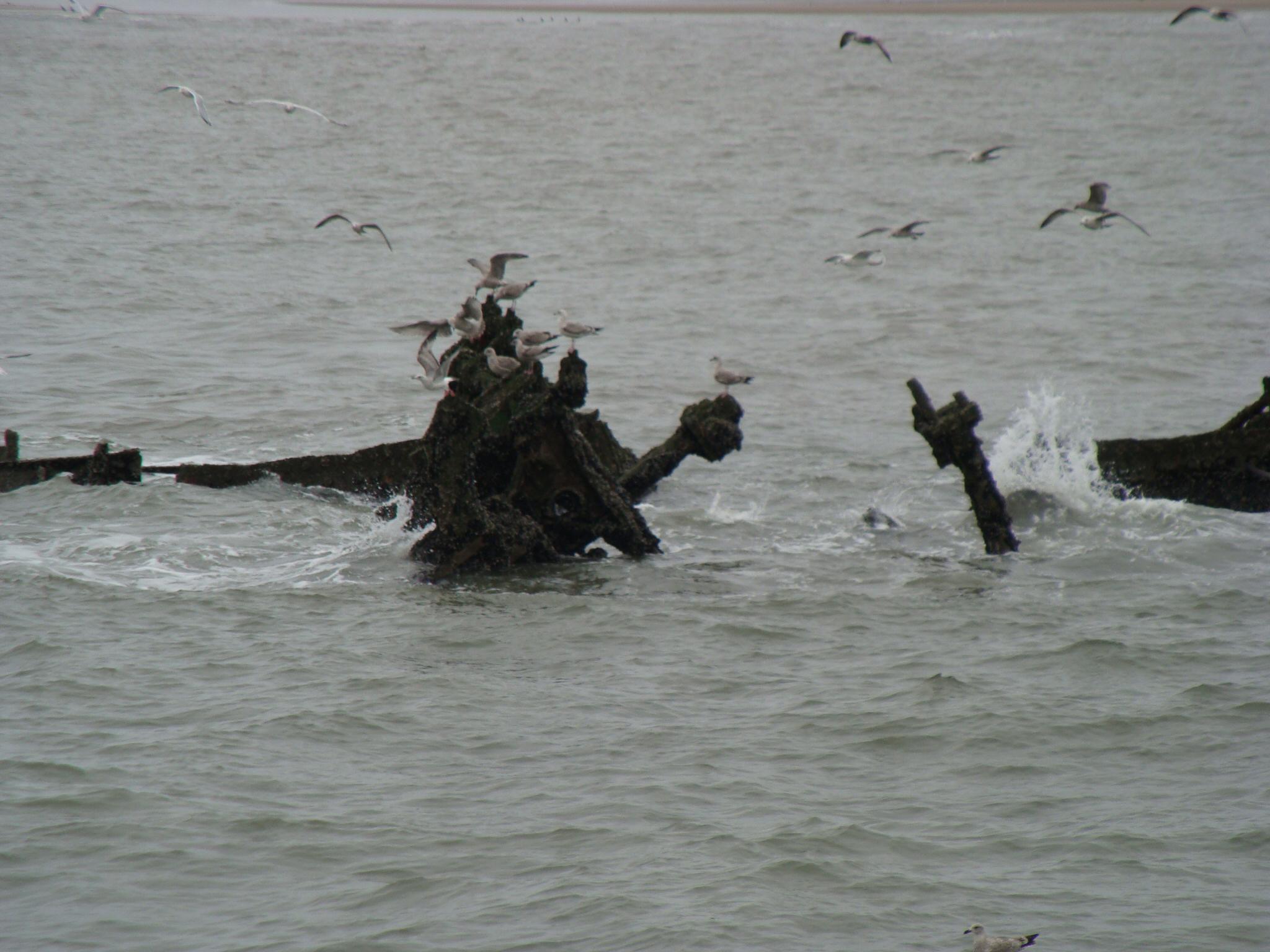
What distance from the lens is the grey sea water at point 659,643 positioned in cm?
876

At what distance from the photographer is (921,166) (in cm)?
5725

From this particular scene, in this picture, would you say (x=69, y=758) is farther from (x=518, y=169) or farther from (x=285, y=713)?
(x=518, y=169)

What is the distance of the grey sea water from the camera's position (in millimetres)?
8758

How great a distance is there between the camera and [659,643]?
511 inches

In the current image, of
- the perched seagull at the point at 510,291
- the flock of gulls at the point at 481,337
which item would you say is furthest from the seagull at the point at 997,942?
the perched seagull at the point at 510,291

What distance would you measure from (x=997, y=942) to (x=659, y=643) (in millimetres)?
5500

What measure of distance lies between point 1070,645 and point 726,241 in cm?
3100

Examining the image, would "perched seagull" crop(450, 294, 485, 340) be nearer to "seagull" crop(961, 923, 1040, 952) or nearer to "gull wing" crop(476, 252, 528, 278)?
"gull wing" crop(476, 252, 528, 278)

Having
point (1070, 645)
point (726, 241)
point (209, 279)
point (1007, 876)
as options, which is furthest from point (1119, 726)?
point (726, 241)

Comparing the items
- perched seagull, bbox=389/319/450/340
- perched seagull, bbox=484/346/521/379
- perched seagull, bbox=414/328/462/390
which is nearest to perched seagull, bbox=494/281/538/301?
perched seagull, bbox=389/319/450/340

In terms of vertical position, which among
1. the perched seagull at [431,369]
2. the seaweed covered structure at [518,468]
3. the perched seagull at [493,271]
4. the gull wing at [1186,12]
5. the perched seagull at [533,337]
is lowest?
the seaweed covered structure at [518,468]

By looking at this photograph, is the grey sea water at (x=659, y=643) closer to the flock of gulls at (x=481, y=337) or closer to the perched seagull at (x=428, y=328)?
the flock of gulls at (x=481, y=337)

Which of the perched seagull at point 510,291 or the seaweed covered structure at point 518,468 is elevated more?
the perched seagull at point 510,291

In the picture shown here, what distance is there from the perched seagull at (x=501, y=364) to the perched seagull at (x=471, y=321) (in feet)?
1.37
